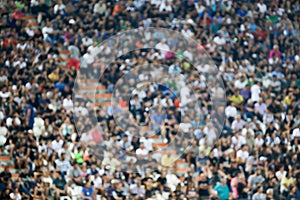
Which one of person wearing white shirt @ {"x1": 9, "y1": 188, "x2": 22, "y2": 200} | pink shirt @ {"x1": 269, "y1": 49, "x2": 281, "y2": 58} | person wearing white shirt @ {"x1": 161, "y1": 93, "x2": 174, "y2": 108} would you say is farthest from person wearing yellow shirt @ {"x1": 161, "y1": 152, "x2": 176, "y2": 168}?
pink shirt @ {"x1": 269, "y1": 49, "x2": 281, "y2": 58}

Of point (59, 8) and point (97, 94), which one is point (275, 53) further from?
point (59, 8)

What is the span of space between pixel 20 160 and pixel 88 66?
72.8 inches

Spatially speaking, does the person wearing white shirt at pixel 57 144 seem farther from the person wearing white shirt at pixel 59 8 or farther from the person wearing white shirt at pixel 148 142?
the person wearing white shirt at pixel 59 8

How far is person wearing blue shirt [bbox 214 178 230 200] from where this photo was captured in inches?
474

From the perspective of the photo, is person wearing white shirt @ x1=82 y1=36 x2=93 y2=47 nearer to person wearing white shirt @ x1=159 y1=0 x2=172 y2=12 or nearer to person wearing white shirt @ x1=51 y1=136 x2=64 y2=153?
person wearing white shirt @ x1=159 y1=0 x2=172 y2=12

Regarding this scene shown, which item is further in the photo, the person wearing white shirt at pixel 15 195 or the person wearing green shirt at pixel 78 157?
the person wearing green shirt at pixel 78 157

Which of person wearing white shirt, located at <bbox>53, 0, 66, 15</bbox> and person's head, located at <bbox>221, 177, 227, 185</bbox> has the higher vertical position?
person wearing white shirt, located at <bbox>53, 0, 66, 15</bbox>

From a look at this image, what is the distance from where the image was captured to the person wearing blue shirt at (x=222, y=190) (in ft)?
39.5

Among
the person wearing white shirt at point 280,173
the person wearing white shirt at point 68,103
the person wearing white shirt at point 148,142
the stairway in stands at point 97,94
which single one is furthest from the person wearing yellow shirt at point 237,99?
the person wearing white shirt at point 68,103

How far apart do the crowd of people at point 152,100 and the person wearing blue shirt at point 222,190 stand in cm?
2

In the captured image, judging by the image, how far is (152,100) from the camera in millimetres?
12641

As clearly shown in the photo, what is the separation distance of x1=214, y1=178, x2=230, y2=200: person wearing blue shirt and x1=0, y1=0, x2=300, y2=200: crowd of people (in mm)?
15

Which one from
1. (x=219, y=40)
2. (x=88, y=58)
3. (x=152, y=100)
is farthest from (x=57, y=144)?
(x=219, y=40)

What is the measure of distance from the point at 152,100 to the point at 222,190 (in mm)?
1795
